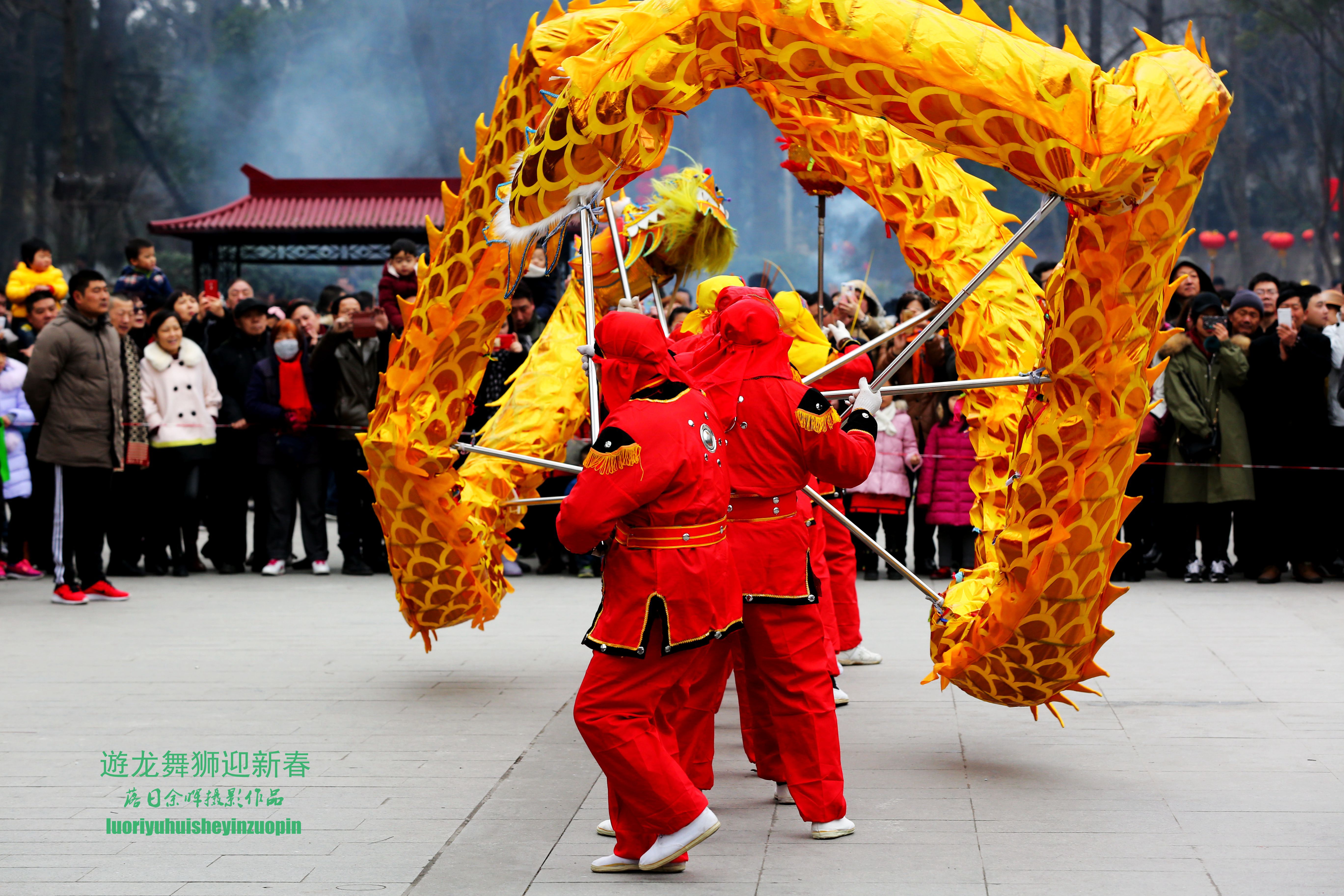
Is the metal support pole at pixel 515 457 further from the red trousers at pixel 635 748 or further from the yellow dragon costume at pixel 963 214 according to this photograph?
the red trousers at pixel 635 748

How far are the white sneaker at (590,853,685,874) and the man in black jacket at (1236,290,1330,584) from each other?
5.92 m

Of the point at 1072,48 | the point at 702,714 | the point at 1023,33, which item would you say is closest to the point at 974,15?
the point at 1023,33

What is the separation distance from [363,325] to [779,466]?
539 cm

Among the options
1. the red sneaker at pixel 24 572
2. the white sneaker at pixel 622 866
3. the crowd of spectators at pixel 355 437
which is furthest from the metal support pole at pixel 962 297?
the red sneaker at pixel 24 572

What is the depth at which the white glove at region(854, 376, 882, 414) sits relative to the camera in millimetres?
4500

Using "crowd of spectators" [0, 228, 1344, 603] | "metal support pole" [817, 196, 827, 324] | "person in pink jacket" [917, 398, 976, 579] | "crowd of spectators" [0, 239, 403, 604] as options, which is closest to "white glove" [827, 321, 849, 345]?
"metal support pole" [817, 196, 827, 324]

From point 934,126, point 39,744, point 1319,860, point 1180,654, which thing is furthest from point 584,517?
point 1180,654

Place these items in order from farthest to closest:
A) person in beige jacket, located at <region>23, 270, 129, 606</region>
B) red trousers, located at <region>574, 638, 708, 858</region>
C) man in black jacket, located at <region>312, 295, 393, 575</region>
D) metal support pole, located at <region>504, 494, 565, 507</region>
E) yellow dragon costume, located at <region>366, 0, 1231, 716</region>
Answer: man in black jacket, located at <region>312, 295, 393, 575</region>, person in beige jacket, located at <region>23, 270, 129, 606</region>, metal support pole, located at <region>504, 494, 565, 507</region>, yellow dragon costume, located at <region>366, 0, 1231, 716</region>, red trousers, located at <region>574, 638, 708, 858</region>

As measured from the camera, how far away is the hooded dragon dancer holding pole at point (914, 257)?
12.8 feet

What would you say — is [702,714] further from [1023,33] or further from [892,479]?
[892,479]

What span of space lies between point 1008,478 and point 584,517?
1614 mm

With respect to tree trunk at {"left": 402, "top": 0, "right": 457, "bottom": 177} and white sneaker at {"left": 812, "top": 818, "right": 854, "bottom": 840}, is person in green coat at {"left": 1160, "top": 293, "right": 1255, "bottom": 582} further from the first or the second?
tree trunk at {"left": 402, "top": 0, "right": 457, "bottom": 177}

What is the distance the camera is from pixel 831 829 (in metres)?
4.03

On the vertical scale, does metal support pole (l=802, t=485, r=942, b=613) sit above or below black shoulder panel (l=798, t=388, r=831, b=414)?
below
